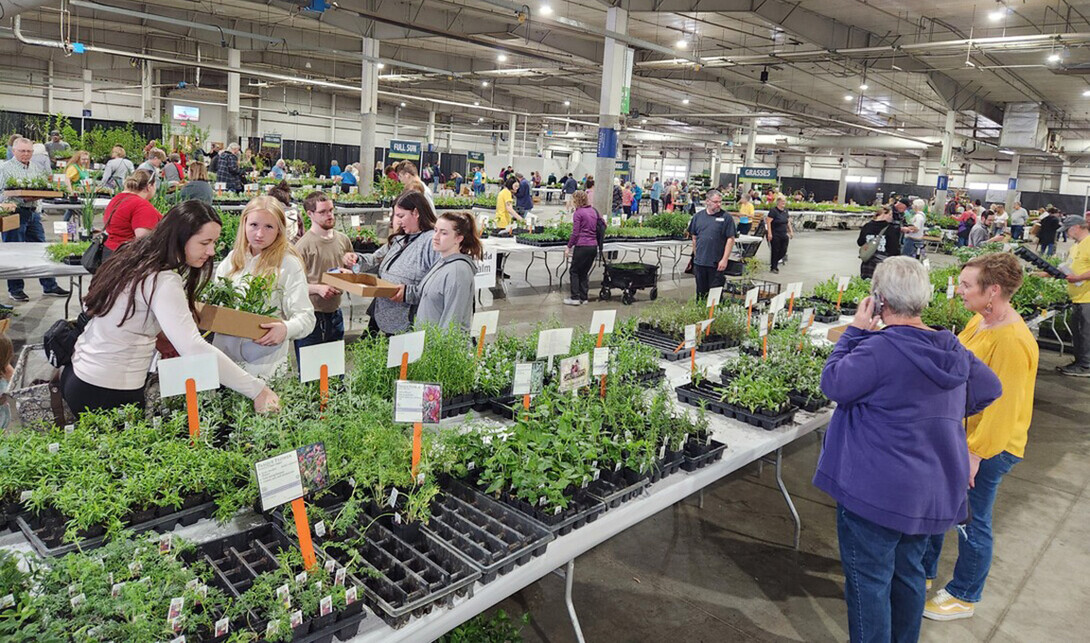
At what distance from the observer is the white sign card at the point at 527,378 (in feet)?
8.64

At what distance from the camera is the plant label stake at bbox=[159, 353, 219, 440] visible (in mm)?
2088

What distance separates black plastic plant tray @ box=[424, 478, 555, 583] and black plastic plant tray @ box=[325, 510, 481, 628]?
4cm

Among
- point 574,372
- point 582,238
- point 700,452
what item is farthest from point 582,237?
point 700,452

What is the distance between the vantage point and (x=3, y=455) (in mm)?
1921

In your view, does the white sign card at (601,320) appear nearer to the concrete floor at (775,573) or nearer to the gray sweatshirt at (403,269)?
the gray sweatshirt at (403,269)

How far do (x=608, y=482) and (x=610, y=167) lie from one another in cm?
1001

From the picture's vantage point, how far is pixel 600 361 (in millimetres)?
3014

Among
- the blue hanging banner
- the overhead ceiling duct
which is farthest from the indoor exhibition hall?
the overhead ceiling duct

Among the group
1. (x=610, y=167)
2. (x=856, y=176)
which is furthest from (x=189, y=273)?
(x=856, y=176)

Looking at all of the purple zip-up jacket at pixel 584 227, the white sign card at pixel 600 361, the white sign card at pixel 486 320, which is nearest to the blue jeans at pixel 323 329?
the white sign card at pixel 486 320

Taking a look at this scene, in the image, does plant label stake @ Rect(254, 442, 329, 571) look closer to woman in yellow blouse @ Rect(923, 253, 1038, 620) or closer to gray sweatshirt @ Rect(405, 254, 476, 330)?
gray sweatshirt @ Rect(405, 254, 476, 330)

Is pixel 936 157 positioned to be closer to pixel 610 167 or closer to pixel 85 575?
pixel 610 167

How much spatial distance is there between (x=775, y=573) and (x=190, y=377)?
2662mm

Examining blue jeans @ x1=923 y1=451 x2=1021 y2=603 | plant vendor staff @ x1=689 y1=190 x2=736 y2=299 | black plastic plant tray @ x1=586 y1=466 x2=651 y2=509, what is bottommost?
blue jeans @ x1=923 y1=451 x2=1021 y2=603
